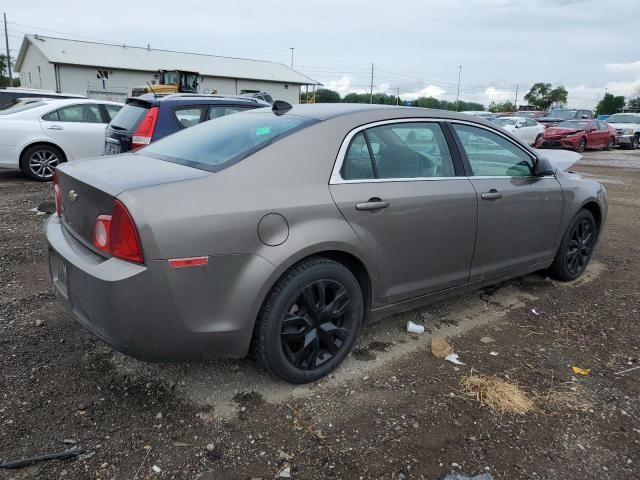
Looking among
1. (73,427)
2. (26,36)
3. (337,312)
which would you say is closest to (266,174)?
(337,312)

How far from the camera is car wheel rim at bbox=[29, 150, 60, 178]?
8.91 meters

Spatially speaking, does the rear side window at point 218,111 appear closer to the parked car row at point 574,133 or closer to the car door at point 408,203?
the car door at point 408,203

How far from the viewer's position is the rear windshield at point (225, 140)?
2832 millimetres

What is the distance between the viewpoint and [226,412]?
106 inches

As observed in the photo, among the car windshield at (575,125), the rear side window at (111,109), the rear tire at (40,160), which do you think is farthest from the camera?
the car windshield at (575,125)

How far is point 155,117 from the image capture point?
6590 mm

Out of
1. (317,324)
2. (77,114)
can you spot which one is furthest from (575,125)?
(317,324)

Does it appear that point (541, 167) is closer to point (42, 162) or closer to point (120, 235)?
point (120, 235)

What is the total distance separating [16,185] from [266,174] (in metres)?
7.89

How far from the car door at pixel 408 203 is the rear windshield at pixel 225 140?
0.42 metres

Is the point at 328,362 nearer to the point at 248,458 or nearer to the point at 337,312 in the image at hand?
the point at 337,312

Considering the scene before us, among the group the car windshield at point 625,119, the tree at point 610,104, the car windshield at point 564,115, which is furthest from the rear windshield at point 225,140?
the tree at point 610,104

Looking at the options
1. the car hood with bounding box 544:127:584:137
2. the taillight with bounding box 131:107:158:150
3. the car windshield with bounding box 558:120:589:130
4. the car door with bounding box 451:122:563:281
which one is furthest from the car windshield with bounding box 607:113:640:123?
the taillight with bounding box 131:107:158:150

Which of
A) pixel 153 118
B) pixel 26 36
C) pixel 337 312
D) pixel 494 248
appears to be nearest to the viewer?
pixel 337 312
